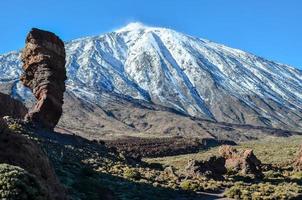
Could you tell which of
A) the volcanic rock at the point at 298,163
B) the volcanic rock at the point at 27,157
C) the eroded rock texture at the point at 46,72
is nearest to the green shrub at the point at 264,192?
the volcanic rock at the point at 298,163

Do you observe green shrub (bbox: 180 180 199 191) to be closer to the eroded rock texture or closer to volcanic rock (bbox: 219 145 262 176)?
volcanic rock (bbox: 219 145 262 176)

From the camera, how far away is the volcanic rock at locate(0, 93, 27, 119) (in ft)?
167

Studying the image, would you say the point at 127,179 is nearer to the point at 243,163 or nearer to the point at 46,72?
the point at 46,72

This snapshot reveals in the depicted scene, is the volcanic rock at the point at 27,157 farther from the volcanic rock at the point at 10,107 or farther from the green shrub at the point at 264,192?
the volcanic rock at the point at 10,107

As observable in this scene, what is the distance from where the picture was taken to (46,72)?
5031cm

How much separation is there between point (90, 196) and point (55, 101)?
80.0ft

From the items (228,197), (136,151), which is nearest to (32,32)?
(228,197)

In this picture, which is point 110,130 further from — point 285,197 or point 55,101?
point 285,197

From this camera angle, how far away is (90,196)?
87.2 feet

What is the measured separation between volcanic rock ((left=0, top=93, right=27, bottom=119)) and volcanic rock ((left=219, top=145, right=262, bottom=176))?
775 inches

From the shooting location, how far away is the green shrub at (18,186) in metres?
12.9

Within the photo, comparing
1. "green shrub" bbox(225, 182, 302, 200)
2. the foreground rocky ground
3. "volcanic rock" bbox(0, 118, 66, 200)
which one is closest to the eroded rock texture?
the foreground rocky ground

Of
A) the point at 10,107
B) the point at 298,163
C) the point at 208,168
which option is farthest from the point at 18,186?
the point at 298,163

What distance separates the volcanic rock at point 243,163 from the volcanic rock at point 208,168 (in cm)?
297
